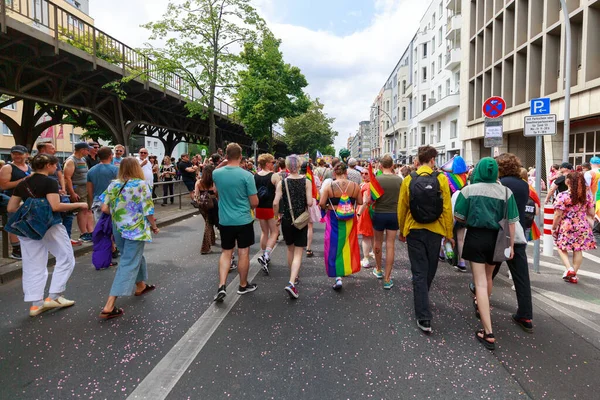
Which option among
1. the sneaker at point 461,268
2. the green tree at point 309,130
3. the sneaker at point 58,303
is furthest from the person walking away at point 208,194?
the green tree at point 309,130

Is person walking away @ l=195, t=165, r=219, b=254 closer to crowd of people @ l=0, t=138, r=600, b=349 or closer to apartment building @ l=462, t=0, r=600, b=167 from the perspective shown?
crowd of people @ l=0, t=138, r=600, b=349

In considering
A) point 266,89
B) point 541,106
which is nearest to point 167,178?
point 266,89

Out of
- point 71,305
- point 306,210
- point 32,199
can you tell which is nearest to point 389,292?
point 306,210

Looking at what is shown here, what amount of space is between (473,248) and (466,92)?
30.7 metres

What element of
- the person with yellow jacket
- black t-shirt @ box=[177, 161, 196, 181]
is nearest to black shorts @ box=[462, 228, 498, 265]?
the person with yellow jacket

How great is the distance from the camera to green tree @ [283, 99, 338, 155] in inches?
2293

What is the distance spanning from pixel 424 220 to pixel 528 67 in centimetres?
2185

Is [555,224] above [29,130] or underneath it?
underneath

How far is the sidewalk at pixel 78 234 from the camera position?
5.95m

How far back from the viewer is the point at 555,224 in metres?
6.35

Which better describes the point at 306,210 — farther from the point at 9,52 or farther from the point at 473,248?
the point at 9,52

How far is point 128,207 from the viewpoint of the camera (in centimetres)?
462

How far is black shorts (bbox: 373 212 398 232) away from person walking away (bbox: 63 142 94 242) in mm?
5337

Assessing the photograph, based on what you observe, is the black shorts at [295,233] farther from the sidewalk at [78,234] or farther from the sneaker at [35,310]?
the sidewalk at [78,234]
